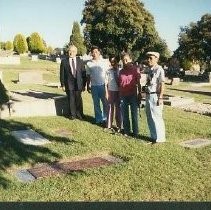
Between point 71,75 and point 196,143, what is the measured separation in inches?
154

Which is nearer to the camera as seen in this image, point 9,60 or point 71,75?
point 71,75

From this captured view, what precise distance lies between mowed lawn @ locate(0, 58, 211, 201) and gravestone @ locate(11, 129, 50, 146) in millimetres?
161

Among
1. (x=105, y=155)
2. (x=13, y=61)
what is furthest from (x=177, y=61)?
(x=105, y=155)

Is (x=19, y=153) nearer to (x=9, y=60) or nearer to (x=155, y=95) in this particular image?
(x=155, y=95)

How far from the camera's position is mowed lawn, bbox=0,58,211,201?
5457 millimetres

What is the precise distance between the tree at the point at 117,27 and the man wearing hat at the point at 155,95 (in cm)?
4626

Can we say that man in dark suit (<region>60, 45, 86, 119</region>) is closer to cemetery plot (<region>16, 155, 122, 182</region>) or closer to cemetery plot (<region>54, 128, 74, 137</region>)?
cemetery plot (<region>54, 128, 74, 137</region>)

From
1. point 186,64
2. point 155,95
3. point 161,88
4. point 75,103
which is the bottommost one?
point 75,103

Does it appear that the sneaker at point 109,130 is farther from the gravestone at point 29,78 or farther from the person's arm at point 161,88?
the gravestone at point 29,78

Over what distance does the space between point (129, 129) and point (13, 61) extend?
44113 millimetres

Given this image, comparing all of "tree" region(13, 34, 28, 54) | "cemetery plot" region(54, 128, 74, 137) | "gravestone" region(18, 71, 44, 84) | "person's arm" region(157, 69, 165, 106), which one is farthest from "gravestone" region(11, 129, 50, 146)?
"tree" region(13, 34, 28, 54)

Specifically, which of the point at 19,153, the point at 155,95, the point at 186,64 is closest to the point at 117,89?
the point at 155,95

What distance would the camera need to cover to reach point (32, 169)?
6492mm

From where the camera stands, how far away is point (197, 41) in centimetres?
4981
